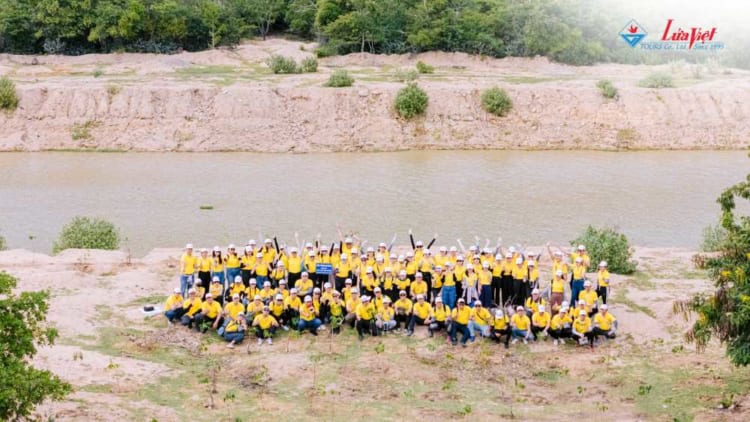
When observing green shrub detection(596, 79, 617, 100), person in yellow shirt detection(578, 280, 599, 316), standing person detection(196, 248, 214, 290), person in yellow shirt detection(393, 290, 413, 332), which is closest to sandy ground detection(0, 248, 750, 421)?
person in yellow shirt detection(393, 290, 413, 332)

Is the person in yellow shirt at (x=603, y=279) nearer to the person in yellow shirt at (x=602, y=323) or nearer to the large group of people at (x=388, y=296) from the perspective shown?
the large group of people at (x=388, y=296)

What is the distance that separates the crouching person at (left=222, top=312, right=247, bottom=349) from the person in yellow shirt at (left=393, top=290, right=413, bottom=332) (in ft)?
9.71

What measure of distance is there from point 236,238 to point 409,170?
40.4 feet

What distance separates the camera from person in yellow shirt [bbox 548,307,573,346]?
1688 cm

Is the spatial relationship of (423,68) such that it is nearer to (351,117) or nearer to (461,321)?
(351,117)

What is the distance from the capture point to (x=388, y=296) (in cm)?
1806

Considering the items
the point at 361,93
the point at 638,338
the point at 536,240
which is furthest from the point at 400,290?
the point at 361,93

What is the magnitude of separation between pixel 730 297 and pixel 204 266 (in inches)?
416

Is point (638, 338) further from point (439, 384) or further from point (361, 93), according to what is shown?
point (361, 93)

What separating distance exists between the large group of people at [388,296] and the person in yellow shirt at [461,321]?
0.02 metres

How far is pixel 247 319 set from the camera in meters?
17.3

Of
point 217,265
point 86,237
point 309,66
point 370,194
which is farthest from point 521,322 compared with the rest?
point 309,66

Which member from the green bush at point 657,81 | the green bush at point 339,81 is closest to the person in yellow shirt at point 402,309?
the green bush at point 339,81

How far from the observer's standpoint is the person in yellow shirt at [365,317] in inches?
672
